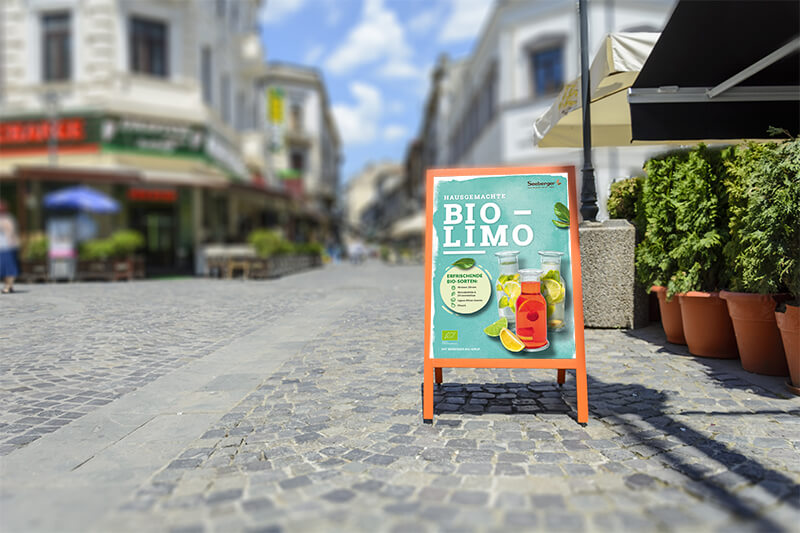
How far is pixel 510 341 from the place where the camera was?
3.66 m

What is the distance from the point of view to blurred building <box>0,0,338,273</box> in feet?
62.5

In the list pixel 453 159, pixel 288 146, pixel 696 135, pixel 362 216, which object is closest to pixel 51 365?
pixel 696 135

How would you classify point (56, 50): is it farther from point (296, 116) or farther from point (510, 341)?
point (296, 116)

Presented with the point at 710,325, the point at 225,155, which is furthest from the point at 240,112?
the point at 710,325

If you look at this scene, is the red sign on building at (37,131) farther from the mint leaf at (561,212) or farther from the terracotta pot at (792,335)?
the terracotta pot at (792,335)

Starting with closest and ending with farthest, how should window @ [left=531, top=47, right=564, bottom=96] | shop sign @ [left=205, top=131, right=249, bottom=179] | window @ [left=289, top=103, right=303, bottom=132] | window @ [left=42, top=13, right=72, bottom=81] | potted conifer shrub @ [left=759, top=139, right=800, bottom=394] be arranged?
1. potted conifer shrub @ [left=759, top=139, right=800, bottom=394]
2. window @ [left=42, top=13, right=72, bottom=81]
3. window @ [left=531, top=47, right=564, bottom=96]
4. shop sign @ [left=205, top=131, right=249, bottom=179]
5. window @ [left=289, top=103, right=303, bottom=132]

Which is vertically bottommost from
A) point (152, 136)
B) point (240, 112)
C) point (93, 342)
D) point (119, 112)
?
point (93, 342)

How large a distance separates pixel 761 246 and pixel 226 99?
2497cm

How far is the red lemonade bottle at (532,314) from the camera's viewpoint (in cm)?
362

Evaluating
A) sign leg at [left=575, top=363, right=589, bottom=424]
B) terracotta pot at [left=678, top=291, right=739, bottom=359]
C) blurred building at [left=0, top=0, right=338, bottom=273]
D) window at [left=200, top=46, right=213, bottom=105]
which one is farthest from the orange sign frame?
window at [left=200, top=46, right=213, bottom=105]

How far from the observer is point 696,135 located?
5.23 m

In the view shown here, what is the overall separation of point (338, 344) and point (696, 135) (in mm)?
4203

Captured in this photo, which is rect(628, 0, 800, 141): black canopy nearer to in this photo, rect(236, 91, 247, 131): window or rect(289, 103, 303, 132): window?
rect(236, 91, 247, 131): window

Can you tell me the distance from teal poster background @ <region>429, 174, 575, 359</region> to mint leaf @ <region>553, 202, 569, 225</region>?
0.03m
